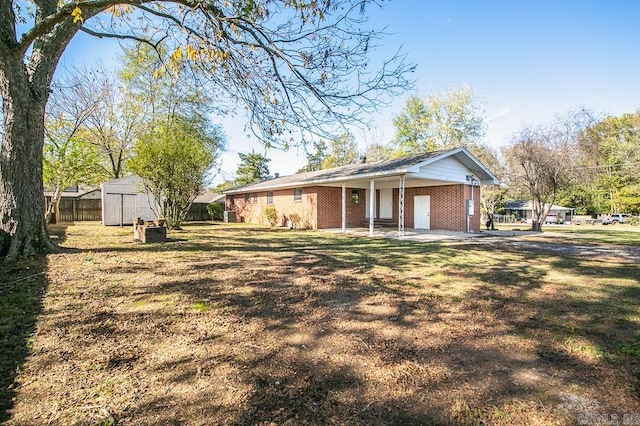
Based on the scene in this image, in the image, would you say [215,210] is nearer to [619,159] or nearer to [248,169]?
[248,169]

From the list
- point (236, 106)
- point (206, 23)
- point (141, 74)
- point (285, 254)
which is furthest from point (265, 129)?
point (141, 74)

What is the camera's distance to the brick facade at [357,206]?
1612 centimetres

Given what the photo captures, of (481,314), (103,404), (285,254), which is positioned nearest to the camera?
(103,404)

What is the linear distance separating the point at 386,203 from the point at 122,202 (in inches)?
627

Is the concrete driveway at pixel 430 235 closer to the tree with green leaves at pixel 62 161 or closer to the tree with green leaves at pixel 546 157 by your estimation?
the tree with green leaves at pixel 546 157

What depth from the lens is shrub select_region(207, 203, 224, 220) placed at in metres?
27.9

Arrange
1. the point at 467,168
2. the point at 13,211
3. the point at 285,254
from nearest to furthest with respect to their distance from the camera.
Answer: the point at 13,211, the point at 285,254, the point at 467,168

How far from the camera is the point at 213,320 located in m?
3.67

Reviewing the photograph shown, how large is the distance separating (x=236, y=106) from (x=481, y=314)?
568cm

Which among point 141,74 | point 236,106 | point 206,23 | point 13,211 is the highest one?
point 141,74

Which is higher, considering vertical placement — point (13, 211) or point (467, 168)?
point (467, 168)

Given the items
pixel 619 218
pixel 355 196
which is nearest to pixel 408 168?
pixel 355 196

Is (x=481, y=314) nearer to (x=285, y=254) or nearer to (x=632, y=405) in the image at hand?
(x=632, y=405)

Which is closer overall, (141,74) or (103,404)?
(103,404)
